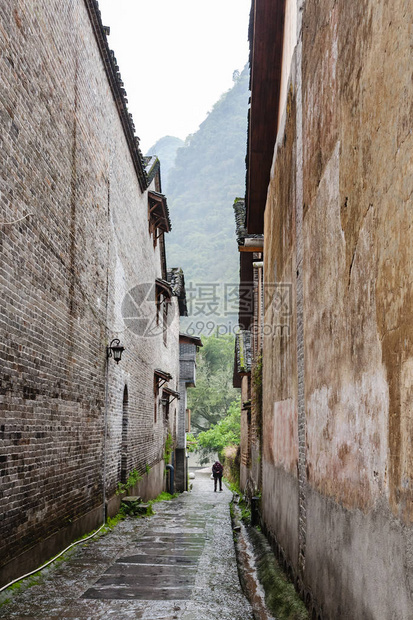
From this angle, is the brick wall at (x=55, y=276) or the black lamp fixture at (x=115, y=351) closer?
the brick wall at (x=55, y=276)

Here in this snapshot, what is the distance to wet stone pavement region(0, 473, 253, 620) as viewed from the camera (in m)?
4.89

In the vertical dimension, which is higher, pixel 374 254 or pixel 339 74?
pixel 339 74

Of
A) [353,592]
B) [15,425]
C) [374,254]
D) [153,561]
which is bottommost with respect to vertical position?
[153,561]

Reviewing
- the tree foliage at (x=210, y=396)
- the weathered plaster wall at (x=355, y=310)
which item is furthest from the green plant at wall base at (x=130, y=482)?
the tree foliage at (x=210, y=396)

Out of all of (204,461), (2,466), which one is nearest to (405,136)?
(2,466)

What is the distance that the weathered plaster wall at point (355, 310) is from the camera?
2588 millimetres

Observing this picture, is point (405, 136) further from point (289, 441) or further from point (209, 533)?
point (209, 533)

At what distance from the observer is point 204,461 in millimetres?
50000

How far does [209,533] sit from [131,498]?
273cm

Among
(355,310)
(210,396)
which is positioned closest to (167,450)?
(355,310)

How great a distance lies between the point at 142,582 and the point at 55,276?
358 centimetres

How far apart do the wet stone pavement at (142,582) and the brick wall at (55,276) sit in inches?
15.6

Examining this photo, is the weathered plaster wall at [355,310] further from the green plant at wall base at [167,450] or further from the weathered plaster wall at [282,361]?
the green plant at wall base at [167,450]

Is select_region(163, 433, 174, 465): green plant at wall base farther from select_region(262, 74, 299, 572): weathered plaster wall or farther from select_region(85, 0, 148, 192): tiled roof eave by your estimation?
select_region(262, 74, 299, 572): weathered plaster wall
